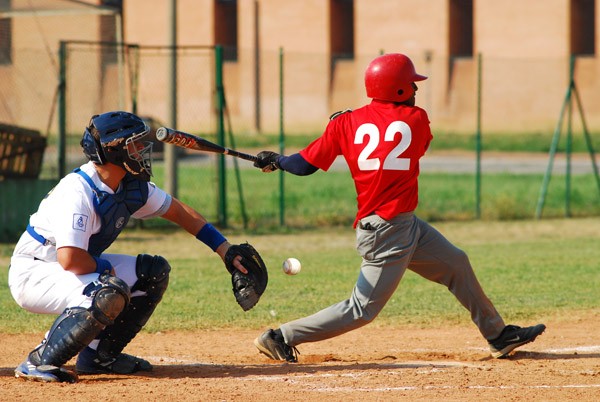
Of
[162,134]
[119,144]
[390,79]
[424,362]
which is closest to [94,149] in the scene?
[119,144]

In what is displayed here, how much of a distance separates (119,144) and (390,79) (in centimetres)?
167

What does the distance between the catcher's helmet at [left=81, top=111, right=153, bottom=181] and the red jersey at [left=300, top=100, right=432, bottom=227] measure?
3.24 ft

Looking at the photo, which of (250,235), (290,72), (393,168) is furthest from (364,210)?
(290,72)

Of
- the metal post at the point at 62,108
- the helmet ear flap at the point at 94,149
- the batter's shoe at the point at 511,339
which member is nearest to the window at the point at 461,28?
the metal post at the point at 62,108

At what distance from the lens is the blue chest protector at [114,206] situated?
5781 millimetres

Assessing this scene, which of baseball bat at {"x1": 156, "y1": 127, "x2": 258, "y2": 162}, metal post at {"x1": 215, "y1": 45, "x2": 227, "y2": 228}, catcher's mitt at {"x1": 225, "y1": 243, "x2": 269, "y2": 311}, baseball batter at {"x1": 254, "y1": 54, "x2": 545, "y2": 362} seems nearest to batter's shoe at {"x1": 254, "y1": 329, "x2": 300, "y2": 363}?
baseball batter at {"x1": 254, "y1": 54, "x2": 545, "y2": 362}

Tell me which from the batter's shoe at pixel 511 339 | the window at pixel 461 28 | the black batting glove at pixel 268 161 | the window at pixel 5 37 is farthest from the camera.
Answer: the window at pixel 461 28

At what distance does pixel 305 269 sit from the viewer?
1120 cm

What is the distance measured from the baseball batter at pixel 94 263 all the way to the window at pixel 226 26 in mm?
29242

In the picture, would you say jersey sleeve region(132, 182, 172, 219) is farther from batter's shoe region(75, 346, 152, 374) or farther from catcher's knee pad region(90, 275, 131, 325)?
batter's shoe region(75, 346, 152, 374)

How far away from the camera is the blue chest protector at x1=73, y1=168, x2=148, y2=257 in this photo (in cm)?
578

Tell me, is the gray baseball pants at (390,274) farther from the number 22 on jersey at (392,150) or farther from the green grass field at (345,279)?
the green grass field at (345,279)

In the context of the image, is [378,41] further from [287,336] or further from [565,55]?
[287,336]

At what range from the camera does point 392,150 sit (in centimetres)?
596
